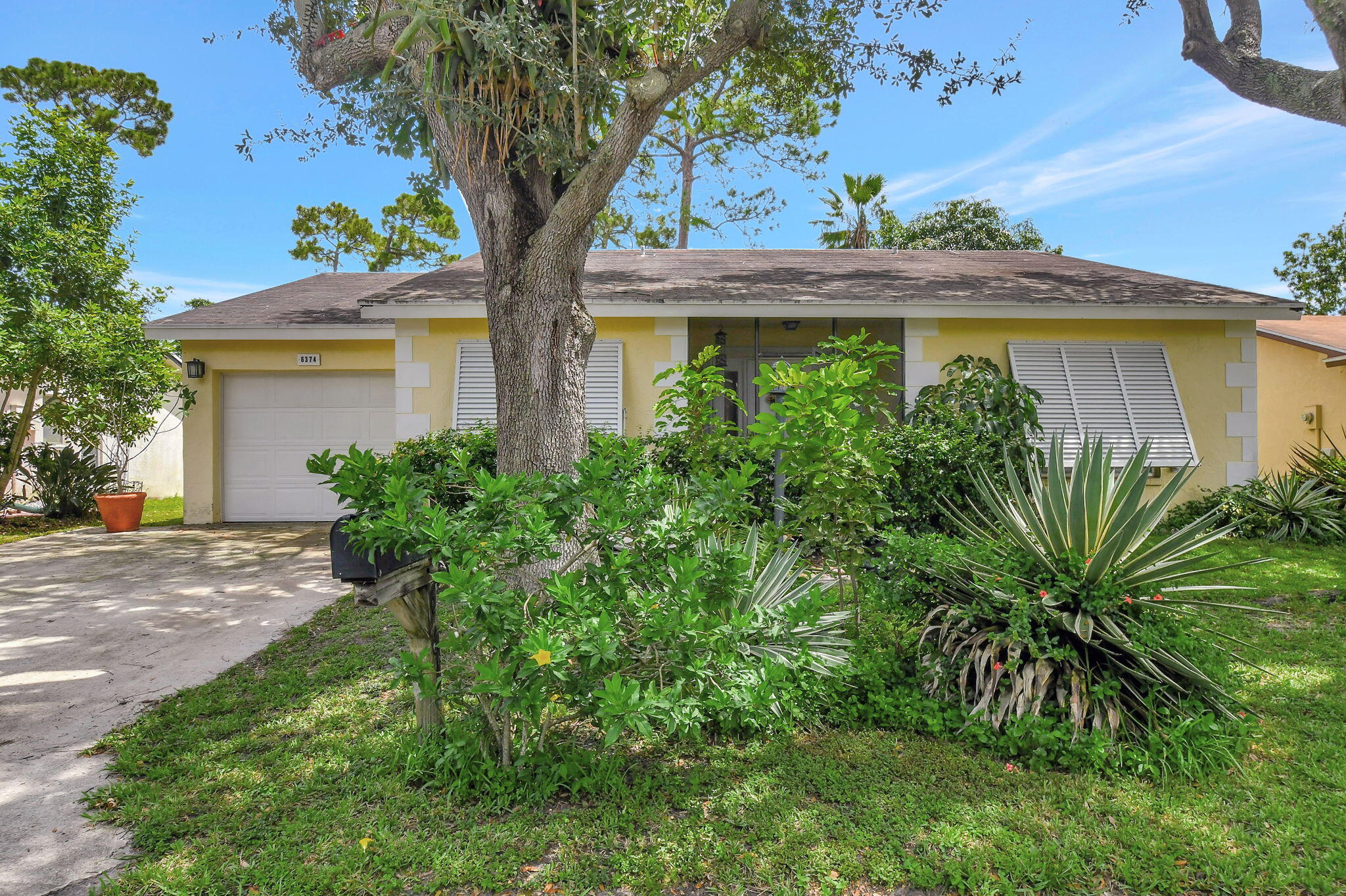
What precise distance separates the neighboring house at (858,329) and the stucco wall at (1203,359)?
0.8 inches

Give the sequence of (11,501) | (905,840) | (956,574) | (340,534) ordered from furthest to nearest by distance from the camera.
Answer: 1. (11,501)
2. (956,574)
3. (340,534)
4. (905,840)

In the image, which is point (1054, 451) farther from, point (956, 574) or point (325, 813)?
point (325, 813)

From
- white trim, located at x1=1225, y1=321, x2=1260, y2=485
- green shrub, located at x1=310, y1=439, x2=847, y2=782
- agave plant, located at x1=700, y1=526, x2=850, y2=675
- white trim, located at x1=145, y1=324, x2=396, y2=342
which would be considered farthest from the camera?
white trim, located at x1=145, y1=324, x2=396, y2=342

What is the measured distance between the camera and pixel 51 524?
11.0 m

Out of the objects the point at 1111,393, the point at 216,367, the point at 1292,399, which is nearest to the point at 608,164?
the point at 1111,393

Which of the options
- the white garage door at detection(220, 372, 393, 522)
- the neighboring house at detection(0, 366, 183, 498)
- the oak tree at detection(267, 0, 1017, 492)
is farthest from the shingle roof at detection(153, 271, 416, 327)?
the oak tree at detection(267, 0, 1017, 492)

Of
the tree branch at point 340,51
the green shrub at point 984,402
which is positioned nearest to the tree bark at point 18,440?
the tree branch at point 340,51

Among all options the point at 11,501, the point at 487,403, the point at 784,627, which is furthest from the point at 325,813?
the point at 11,501

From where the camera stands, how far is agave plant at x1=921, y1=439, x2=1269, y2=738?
314 cm

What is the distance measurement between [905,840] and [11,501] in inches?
565

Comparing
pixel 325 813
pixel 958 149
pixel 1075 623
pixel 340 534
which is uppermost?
pixel 958 149

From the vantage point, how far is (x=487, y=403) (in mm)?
8477

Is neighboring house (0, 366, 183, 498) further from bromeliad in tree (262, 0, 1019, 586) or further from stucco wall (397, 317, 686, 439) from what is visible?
bromeliad in tree (262, 0, 1019, 586)

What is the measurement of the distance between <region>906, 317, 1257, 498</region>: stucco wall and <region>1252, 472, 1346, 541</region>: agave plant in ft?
1.45
